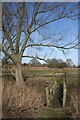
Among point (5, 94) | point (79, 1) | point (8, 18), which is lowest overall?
point (5, 94)

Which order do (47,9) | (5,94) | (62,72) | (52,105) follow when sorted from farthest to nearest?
(62,72), (47,9), (52,105), (5,94)

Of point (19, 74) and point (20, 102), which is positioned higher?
point (19, 74)

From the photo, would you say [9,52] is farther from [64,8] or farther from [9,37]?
[64,8]

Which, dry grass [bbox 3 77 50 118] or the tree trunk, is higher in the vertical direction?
the tree trunk

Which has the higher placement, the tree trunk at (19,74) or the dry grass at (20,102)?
the tree trunk at (19,74)

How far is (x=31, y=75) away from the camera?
13398 millimetres

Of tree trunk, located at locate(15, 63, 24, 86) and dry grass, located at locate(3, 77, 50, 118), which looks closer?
dry grass, located at locate(3, 77, 50, 118)

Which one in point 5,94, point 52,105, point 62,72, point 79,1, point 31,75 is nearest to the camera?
point 5,94

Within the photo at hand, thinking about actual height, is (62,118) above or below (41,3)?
below

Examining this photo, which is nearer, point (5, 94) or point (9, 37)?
point (5, 94)

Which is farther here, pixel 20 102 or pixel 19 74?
pixel 19 74

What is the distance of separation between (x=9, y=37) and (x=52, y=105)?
4.51m

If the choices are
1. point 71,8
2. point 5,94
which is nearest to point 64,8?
point 71,8

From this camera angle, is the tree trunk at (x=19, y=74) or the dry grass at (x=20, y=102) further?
the tree trunk at (x=19, y=74)
